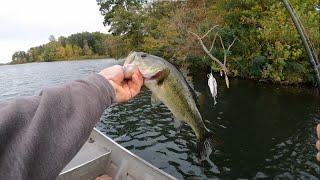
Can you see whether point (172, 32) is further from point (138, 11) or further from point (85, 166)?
point (85, 166)

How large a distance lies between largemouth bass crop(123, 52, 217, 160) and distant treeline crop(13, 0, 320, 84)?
1204 centimetres

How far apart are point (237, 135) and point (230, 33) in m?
15.0

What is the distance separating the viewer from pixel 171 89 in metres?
3.37

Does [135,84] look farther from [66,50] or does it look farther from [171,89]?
[66,50]

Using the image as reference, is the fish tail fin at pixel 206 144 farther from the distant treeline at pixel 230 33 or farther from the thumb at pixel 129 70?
the distant treeline at pixel 230 33

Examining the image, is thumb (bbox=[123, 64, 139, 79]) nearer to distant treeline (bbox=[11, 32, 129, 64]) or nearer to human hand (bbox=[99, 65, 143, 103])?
human hand (bbox=[99, 65, 143, 103])

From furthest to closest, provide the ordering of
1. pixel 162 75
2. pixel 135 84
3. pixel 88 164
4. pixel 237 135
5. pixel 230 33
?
pixel 230 33 < pixel 237 135 < pixel 88 164 < pixel 162 75 < pixel 135 84

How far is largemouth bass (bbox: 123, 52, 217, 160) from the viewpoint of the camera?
284 cm

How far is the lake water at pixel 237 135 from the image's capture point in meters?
9.70

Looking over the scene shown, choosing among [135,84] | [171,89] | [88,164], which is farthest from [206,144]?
[88,164]

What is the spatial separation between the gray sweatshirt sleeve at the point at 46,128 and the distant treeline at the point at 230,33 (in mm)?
14628

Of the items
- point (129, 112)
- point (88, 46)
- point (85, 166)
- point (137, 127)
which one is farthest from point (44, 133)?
point (88, 46)

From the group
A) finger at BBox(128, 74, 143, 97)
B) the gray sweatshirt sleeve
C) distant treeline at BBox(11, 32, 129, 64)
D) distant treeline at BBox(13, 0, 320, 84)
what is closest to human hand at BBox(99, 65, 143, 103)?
finger at BBox(128, 74, 143, 97)

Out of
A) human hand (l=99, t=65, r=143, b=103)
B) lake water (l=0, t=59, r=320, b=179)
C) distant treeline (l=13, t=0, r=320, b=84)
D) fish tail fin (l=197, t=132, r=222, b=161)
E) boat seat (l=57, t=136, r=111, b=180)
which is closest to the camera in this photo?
human hand (l=99, t=65, r=143, b=103)
